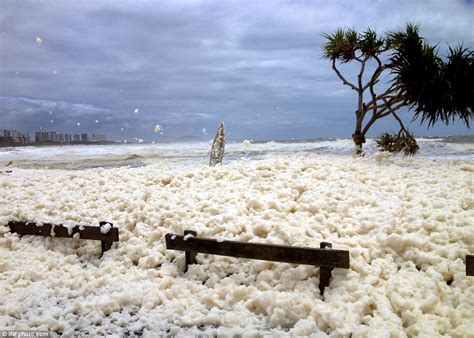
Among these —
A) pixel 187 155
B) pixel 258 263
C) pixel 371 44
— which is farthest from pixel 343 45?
pixel 187 155

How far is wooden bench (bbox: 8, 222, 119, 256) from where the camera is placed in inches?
225

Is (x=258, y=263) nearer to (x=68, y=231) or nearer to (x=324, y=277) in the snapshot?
(x=324, y=277)

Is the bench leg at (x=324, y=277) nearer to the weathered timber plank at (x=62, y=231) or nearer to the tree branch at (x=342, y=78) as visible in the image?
the weathered timber plank at (x=62, y=231)

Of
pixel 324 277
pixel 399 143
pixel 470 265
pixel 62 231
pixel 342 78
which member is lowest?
pixel 324 277

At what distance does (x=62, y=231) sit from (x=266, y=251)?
11.4ft

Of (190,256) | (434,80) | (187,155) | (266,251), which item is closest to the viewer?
(266,251)

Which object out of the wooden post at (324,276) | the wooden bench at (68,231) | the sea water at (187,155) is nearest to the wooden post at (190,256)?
the wooden bench at (68,231)

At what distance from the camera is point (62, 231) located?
6102mm

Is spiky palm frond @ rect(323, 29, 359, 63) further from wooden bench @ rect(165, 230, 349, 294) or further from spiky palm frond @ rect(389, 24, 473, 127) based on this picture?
wooden bench @ rect(165, 230, 349, 294)

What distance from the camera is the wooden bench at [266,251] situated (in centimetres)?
425

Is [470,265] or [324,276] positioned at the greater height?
[470,265]

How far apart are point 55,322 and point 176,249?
1648 millimetres

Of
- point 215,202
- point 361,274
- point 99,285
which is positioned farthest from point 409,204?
point 99,285

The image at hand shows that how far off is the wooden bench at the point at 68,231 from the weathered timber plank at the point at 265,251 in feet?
3.48
